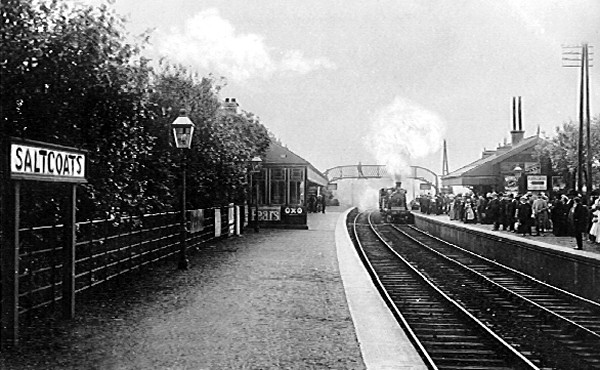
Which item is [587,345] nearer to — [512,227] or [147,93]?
[147,93]

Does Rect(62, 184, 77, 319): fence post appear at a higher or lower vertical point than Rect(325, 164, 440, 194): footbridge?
lower

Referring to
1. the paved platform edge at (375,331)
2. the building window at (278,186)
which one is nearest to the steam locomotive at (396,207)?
the building window at (278,186)

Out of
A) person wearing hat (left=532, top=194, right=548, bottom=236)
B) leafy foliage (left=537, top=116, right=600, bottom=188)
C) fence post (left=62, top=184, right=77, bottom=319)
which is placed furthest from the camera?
leafy foliage (left=537, top=116, right=600, bottom=188)

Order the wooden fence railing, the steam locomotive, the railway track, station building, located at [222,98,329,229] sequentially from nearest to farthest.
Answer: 1. the railway track
2. the wooden fence railing
3. station building, located at [222,98,329,229]
4. the steam locomotive

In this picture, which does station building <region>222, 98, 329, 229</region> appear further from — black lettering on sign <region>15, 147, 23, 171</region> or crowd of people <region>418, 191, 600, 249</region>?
black lettering on sign <region>15, 147, 23, 171</region>

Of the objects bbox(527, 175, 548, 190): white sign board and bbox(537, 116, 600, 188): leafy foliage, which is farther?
bbox(537, 116, 600, 188): leafy foliage

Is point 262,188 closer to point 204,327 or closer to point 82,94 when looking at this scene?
point 82,94

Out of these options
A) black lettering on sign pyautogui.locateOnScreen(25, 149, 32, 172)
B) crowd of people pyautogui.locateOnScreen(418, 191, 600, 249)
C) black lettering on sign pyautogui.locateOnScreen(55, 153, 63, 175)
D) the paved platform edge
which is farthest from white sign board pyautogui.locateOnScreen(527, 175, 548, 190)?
black lettering on sign pyautogui.locateOnScreen(25, 149, 32, 172)

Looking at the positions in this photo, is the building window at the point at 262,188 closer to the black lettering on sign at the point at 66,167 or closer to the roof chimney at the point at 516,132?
the black lettering on sign at the point at 66,167

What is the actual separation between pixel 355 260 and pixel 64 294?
9.88 m

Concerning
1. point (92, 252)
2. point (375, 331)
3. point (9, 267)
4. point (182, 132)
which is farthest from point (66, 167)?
point (182, 132)

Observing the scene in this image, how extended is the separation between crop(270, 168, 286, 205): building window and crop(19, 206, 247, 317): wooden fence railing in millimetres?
Result: 17446

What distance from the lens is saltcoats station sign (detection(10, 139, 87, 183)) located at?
24.5ft

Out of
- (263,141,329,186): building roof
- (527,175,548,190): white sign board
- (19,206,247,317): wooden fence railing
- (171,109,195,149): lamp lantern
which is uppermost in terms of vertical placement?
(263,141,329,186): building roof
